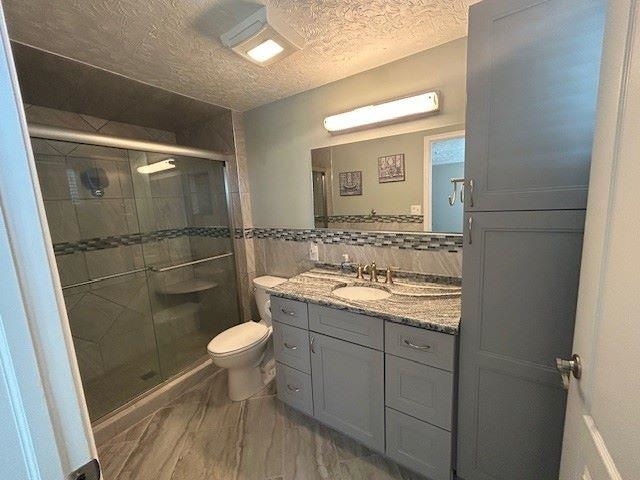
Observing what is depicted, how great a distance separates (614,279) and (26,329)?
1009mm

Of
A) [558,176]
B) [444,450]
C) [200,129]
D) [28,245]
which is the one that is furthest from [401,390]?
[200,129]

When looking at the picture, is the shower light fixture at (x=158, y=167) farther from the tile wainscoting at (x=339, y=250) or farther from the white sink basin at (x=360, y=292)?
the white sink basin at (x=360, y=292)

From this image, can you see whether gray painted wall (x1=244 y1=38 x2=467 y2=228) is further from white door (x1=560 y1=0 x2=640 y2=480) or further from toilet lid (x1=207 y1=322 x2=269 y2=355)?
white door (x1=560 y1=0 x2=640 y2=480)

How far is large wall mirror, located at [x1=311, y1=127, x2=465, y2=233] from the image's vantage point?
1568 mm

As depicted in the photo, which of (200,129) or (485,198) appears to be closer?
(485,198)

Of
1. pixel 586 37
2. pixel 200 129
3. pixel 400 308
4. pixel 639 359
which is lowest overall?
pixel 400 308

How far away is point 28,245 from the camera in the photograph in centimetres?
38

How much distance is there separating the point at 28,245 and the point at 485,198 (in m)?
1.26

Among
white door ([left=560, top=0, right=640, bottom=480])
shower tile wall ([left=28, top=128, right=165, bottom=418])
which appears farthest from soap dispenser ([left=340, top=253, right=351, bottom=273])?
shower tile wall ([left=28, top=128, right=165, bottom=418])

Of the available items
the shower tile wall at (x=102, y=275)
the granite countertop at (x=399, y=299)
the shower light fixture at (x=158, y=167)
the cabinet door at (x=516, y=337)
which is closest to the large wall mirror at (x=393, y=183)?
the granite countertop at (x=399, y=299)

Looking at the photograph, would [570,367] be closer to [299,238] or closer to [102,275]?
[299,238]

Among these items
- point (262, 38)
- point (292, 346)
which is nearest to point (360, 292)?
point (292, 346)

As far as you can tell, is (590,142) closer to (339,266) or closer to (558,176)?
(558,176)

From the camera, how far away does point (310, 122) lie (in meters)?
2.08
